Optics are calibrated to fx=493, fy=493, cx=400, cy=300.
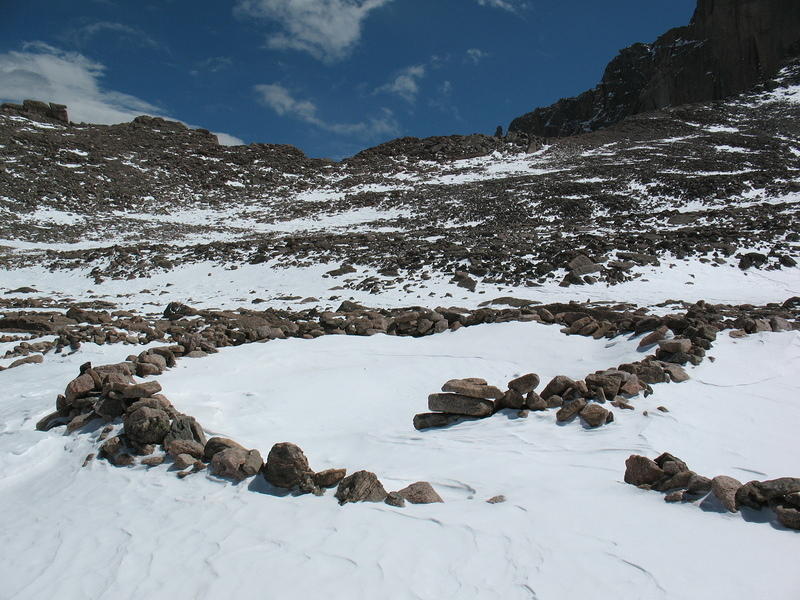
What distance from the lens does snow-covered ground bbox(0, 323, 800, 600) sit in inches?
125

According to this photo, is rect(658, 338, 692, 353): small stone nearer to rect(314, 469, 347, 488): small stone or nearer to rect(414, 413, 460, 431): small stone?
rect(414, 413, 460, 431): small stone

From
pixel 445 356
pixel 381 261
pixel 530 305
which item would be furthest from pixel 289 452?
pixel 381 261

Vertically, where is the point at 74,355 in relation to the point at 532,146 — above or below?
below

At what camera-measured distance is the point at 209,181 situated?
47656 mm

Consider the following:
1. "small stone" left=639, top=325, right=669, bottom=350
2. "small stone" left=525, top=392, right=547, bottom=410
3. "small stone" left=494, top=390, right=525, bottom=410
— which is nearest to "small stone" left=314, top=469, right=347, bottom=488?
"small stone" left=494, top=390, right=525, bottom=410

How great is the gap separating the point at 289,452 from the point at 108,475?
6.78ft

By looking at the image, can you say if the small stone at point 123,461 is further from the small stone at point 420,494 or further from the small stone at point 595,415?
the small stone at point 595,415

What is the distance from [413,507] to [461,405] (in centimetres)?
226

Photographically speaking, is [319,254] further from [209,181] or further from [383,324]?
[209,181]

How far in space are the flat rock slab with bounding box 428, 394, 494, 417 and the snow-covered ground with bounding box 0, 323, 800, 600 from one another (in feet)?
0.56

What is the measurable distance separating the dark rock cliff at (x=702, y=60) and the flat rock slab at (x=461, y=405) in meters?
91.8

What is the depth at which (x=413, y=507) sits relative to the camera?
4.16 meters

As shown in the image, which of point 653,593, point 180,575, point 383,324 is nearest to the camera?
point 653,593

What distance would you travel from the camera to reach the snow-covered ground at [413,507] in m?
3.18
